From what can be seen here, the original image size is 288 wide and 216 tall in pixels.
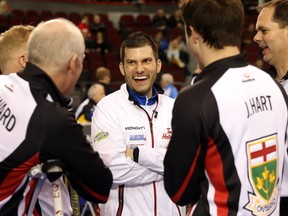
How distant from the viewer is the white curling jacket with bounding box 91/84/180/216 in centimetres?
346

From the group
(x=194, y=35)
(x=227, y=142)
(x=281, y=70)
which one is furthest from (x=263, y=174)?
(x=281, y=70)

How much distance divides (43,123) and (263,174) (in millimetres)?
1054

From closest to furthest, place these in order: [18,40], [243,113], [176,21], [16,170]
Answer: [243,113] → [16,170] → [18,40] → [176,21]

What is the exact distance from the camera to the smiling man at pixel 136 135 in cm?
347

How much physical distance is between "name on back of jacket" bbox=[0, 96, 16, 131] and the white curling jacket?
3.15 ft

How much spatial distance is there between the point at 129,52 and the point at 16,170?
1404mm

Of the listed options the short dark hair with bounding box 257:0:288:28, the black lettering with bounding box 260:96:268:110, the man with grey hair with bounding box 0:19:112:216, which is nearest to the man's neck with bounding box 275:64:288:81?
the short dark hair with bounding box 257:0:288:28

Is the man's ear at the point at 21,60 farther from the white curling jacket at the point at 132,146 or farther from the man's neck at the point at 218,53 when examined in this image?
the man's neck at the point at 218,53

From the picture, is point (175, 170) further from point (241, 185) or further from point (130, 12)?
point (130, 12)

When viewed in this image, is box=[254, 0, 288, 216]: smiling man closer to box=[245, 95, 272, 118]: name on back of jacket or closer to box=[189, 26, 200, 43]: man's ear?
box=[245, 95, 272, 118]: name on back of jacket

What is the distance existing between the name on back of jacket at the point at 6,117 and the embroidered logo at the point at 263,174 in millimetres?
1118

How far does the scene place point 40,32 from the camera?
8.74 feet

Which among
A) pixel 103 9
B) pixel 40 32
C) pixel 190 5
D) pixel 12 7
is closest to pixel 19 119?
pixel 40 32

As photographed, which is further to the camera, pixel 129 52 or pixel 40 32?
pixel 129 52
